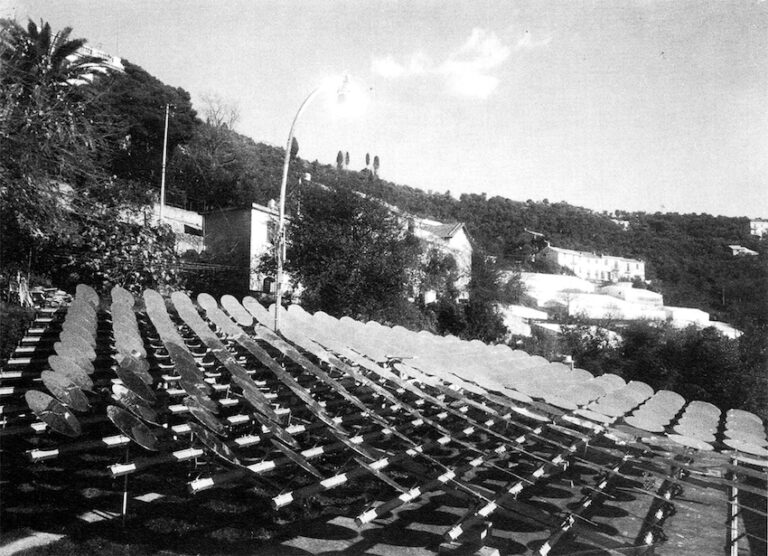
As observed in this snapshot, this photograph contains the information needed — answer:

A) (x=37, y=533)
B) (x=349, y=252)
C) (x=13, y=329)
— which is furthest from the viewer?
(x=349, y=252)

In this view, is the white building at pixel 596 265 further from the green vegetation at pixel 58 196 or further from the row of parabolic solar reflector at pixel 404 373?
the row of parabolic solar reflector at pixel 404 373

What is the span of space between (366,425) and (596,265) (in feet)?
291

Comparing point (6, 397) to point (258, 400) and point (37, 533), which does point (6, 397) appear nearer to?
point (37, 533)

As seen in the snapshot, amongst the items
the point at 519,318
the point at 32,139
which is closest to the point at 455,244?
the point at 519,318

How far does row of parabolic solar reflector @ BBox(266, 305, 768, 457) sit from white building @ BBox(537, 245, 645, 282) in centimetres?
7184

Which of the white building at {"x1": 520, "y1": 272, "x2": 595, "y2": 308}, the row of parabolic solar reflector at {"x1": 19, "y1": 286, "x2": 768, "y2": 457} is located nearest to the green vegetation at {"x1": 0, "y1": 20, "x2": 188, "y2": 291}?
the row of parabolic solar reflector at {"x1": 19, "y1": 286, "x2": 768, "y2": 457}

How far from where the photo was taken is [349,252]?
21703 millimetres

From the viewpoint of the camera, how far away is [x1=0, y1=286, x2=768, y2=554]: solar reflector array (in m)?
5.01

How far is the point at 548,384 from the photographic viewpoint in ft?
26.9

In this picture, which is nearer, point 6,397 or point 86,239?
point 6,397

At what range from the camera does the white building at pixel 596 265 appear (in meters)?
Answer: 80.6

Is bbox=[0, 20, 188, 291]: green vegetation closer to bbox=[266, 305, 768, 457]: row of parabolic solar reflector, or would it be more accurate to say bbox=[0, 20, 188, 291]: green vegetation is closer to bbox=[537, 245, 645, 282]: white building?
bbox=[266, 305, 768, 457]: row of parabolic solar reflector

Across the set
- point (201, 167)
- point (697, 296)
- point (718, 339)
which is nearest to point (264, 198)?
point (201, 167)

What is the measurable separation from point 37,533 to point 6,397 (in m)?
2.08
